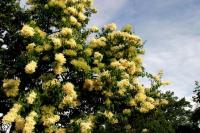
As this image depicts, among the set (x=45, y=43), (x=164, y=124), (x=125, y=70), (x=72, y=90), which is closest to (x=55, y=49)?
(x=45, y=43)

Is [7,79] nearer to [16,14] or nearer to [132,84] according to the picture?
[16,14]

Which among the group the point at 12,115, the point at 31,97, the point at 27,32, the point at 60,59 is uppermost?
the point at 27,32

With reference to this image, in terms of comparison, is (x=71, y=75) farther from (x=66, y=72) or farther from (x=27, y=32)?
(x=27, y=32)

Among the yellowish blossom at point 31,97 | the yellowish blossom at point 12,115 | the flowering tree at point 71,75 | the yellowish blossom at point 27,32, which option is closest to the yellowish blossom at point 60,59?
the flowering tree at point 71,75

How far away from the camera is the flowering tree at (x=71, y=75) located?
1509 centimetres

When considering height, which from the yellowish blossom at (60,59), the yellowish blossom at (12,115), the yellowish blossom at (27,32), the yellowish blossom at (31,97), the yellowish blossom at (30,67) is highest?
the yellowish blossom at (27,32)

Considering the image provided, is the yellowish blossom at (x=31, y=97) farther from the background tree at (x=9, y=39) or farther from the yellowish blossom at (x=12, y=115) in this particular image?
the background tree at (x=9, y=39)

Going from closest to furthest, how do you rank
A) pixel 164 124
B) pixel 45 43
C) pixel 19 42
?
1. pixel 45 43
2. pixel 19 42
3. pixel 164 124

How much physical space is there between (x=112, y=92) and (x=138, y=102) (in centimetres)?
133

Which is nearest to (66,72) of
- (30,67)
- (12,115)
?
(30,67)

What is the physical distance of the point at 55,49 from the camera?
53.3ft

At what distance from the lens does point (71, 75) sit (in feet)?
55.2

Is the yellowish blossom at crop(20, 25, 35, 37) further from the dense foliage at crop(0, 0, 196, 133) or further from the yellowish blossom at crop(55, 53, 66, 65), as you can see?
the yellowish blossom at crop(55, 53, 66, 65)

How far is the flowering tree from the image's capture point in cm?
1509
